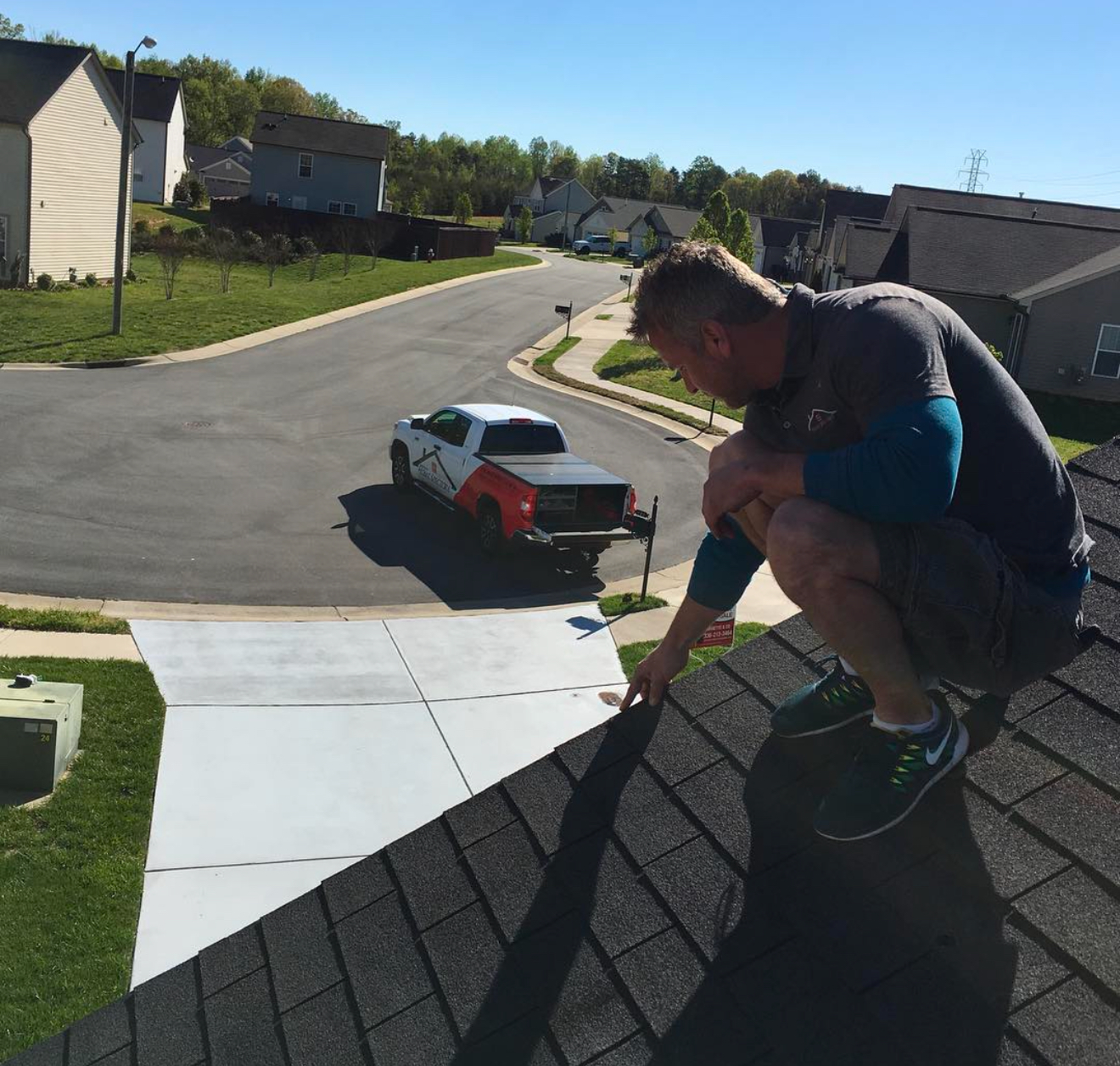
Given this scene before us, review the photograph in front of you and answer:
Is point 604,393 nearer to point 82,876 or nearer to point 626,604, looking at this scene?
point 626,604

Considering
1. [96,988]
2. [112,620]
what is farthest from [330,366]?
[96,988]

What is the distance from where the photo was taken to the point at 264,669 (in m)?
12.7

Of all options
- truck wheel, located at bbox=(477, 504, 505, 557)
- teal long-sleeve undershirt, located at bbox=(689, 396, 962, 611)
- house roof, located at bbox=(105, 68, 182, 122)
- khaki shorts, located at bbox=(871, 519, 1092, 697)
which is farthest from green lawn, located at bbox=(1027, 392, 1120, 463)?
house roof, located at bbox=(105, 68, 182, 122)

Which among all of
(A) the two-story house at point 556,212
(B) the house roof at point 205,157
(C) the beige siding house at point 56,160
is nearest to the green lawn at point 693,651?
(C) the beige siding house at point 56,160

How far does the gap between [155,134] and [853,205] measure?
45.7m

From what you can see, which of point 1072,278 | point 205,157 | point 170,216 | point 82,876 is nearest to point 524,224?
point 205,157

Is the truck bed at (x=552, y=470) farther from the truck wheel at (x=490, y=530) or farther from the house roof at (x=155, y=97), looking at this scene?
the house roof at (x=155, y=97)

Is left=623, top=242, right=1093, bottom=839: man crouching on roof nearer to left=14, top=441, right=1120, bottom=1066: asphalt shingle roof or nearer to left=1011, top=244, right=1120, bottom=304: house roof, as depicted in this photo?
left=14, top=441, right=1120, bottom=1066: asphalt shingle roof

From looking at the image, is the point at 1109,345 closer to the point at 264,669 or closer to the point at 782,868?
the point at 264,669

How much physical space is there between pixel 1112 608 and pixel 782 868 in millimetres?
1397

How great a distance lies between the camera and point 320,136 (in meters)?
72.2

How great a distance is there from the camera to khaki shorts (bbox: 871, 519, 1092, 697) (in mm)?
2721

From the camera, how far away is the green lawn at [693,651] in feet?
43.5

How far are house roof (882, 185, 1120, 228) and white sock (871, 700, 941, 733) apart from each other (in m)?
48.0
